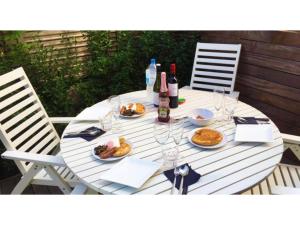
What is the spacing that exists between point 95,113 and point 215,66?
5.61ft

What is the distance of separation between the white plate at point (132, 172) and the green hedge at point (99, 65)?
2.16 metres

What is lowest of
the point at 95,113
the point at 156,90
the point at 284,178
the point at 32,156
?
the point at 284,178

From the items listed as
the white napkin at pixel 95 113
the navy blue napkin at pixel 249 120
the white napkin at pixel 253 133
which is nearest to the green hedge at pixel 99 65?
the white napkin at pixel 95 113

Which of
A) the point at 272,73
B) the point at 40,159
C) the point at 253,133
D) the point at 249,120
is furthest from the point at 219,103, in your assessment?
the point at 40,159

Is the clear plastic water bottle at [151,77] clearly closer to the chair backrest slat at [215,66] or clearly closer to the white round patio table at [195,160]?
the white round patio table at [195,160]

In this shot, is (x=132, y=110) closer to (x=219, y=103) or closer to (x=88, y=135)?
(x=88, y=135)

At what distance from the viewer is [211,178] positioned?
1.43m

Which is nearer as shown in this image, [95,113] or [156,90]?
[95,113]

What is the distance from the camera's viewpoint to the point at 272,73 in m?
3.03

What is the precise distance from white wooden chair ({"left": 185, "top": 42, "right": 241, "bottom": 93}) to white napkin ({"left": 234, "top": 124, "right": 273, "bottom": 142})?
1337 millimetres

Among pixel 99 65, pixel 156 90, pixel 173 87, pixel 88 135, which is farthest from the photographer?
pixel 99 65

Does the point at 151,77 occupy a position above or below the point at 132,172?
above

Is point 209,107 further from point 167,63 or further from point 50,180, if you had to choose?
point 167,63

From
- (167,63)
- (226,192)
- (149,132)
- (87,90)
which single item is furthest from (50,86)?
(226,192)
